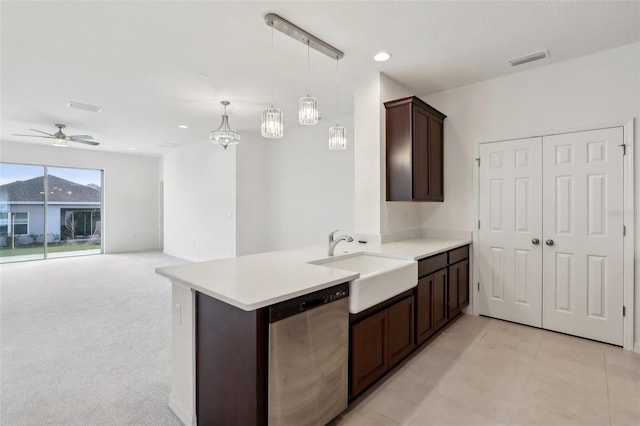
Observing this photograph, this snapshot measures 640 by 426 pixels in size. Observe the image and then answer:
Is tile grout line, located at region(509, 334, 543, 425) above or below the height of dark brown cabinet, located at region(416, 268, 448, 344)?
below

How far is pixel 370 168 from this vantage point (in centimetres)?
344

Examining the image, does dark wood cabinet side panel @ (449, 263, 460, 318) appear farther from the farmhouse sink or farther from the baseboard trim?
the baseboard trim


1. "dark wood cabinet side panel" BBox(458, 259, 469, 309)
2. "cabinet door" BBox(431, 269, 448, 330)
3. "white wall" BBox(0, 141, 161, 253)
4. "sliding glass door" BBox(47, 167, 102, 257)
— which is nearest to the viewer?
"cabinet door" BBox(431, 269, 448, 330)

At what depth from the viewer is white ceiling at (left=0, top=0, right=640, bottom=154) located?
2.30 m

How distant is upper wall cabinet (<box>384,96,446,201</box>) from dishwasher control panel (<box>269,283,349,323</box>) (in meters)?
1.77

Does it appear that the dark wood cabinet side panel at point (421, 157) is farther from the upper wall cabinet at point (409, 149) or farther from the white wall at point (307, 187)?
the white wall at point (307, 187)

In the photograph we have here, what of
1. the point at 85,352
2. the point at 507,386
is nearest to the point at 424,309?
the point at 507,386

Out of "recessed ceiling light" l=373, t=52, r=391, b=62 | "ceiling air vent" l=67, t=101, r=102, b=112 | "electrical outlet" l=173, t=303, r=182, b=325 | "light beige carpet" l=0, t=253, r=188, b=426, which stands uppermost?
"ceiling air vent" l=67, t=101, r=102, b=112

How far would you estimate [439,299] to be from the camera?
9.95ft

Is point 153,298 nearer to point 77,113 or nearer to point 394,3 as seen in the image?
point 77,113

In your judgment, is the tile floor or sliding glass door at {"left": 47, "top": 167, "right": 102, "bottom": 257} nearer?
the tile floor

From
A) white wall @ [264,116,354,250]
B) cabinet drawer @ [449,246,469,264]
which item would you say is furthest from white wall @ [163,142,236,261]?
cabinet drawer @ [449,246,469,264]

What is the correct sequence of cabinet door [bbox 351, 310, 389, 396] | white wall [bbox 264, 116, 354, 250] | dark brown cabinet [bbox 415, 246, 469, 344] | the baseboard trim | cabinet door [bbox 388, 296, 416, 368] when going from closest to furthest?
1. the baseboard trim
2. cabinet door [bbox 351, 310, 389, 396]
3. cabinet door [bbox 388, 296, 416, 368]
4. dark brown cabinet [bbox 415, 246, 469, 344]
5. white wall [bbox 264, 116, 354, 250]

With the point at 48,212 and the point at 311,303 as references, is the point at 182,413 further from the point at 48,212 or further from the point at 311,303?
the point at 48,212
